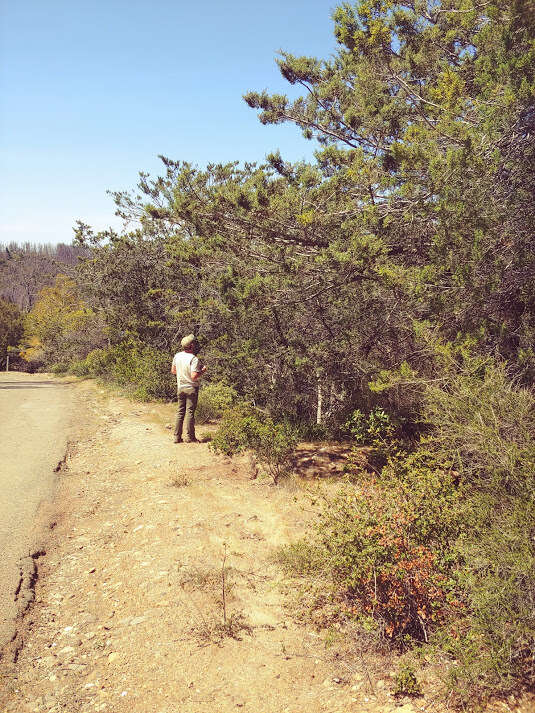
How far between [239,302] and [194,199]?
1.66 meters

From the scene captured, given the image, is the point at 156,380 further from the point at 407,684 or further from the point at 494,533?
the point at 407,684

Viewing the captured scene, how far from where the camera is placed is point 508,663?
262 centimetres

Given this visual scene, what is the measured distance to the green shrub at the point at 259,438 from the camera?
679 centimetres

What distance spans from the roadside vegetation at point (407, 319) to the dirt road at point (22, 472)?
2.49m

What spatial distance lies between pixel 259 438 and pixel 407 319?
2.88 metres

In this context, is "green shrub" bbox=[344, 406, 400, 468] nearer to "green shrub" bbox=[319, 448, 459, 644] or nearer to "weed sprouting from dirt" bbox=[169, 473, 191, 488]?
"green shrub" bbox=[319, 448, 459, 644]

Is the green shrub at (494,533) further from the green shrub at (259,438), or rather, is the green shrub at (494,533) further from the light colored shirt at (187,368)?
the light colored shirt at (187,368)

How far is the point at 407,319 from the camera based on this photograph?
6055 millimetres

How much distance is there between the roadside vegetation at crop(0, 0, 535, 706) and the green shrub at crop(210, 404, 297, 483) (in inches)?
1.7

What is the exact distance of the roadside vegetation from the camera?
332 centimetres

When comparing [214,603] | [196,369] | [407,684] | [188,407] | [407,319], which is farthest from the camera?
[188,407]

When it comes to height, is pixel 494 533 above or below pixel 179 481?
above

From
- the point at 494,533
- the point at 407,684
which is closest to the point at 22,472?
the point at 407,684

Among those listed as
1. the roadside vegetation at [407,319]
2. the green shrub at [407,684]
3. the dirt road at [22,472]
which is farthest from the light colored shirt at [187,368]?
the green shrub at [407,684]
